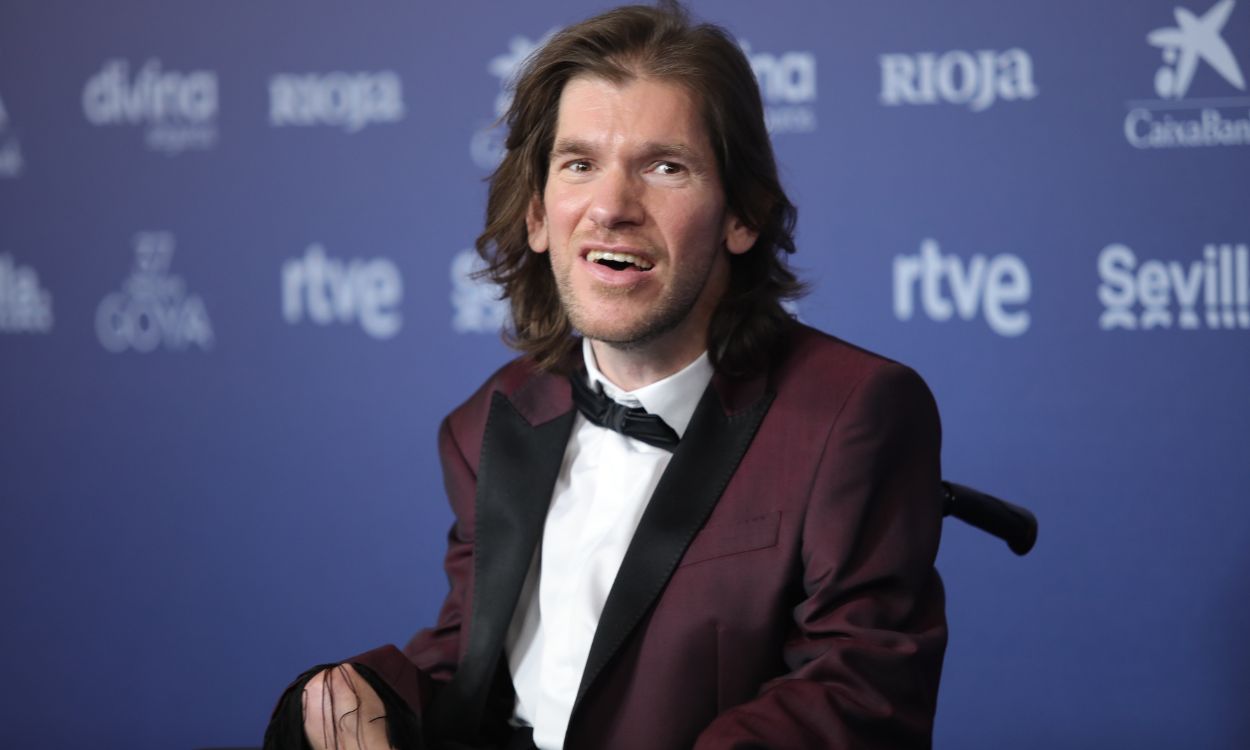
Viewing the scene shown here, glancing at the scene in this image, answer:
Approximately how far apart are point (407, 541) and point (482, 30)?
52.0 inches

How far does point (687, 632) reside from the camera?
1.77 meters

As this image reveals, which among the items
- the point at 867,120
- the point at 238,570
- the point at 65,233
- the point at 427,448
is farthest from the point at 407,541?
the point at 867,120

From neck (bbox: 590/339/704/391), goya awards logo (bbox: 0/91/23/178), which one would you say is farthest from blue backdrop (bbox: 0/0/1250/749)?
neck (bbox: 590/339/704/391)

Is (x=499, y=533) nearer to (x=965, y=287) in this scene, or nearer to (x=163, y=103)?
(x=965, y=287)

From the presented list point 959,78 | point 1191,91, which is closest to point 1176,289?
point 1191,91

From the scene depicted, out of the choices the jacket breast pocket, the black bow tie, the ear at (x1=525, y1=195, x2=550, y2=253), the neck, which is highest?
the ear at (x1=525, y1=195, x2=550, y2=253)

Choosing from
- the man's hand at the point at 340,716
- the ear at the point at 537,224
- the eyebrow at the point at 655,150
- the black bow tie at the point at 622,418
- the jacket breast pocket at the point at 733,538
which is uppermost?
the eyebrow at the point at 655,150

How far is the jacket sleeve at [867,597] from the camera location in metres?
1.62

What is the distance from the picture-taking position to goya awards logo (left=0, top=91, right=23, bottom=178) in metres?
3.71

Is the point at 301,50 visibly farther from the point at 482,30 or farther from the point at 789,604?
the point at 789,604

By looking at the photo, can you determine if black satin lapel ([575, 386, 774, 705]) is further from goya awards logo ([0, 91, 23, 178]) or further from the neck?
goya awards logo ([0, 91, 23, 178])

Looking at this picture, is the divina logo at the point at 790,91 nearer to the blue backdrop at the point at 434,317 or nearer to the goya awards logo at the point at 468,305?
the blue backdrop at the point at 434,317

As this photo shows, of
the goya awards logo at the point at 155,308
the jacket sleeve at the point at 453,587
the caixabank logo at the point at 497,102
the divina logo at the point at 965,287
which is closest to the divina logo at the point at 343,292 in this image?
the goya awards logo at the point at 155,308

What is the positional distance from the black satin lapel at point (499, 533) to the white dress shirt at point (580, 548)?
3cm
